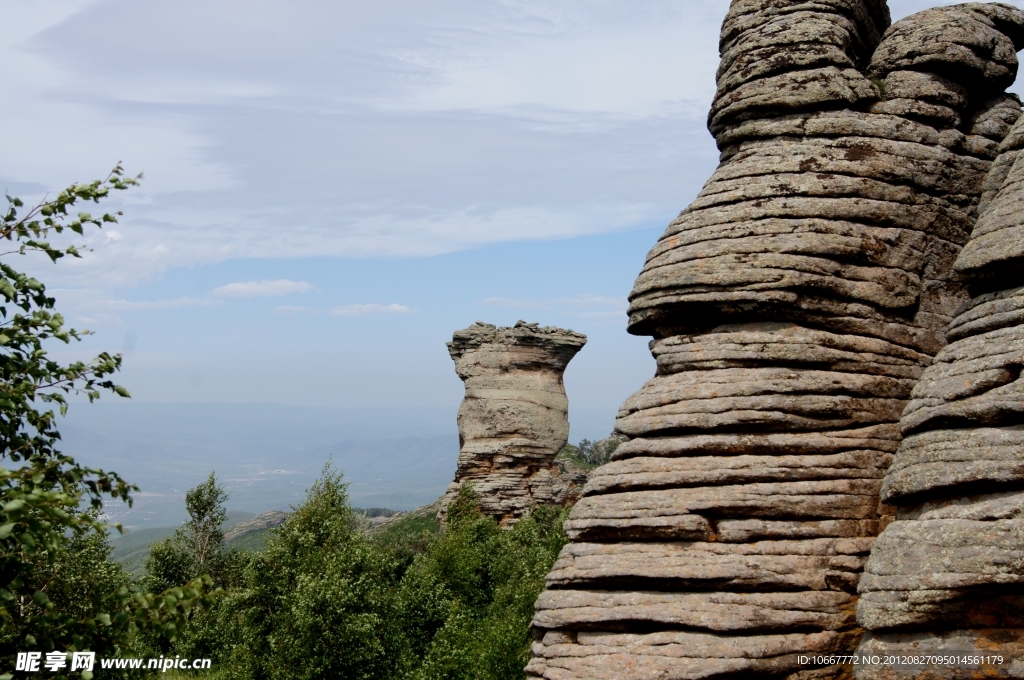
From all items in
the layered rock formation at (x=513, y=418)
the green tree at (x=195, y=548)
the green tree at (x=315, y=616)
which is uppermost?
the layered rock formation at (x=513, y=418)

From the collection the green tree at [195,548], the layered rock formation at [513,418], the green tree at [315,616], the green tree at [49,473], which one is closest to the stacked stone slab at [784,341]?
the green tree at [49,473]

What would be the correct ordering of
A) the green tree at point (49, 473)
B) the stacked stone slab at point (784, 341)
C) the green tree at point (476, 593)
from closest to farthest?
1. the green tree at point (49, 473)
2. the stacked stone slab at point (784, 341)
3. the green tree at point (476, 593)

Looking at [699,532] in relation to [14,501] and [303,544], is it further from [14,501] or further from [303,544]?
[303,544]

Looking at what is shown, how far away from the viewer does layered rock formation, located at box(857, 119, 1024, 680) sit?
14016 millimetres

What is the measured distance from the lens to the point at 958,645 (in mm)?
14250

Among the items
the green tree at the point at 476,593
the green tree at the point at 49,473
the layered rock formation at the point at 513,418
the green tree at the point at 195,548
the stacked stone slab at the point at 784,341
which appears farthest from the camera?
the layered rock formation at the point at 513,418

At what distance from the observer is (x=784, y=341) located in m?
18.1

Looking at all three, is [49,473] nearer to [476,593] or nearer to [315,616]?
[315,616]

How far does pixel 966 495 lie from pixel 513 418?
5181 centimetres

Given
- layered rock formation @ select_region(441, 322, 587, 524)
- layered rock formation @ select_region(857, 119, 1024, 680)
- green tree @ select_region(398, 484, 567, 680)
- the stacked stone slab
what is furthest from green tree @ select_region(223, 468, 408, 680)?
layered rock formation @ select_region(441, 322, 587, 524)

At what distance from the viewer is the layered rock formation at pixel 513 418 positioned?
66062 mm

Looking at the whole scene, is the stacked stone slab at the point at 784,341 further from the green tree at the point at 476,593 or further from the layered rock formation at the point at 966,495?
the green tree at the point at 476,593

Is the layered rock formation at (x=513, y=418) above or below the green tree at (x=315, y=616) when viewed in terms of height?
above

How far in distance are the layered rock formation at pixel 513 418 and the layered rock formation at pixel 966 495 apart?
5001 centimetres
